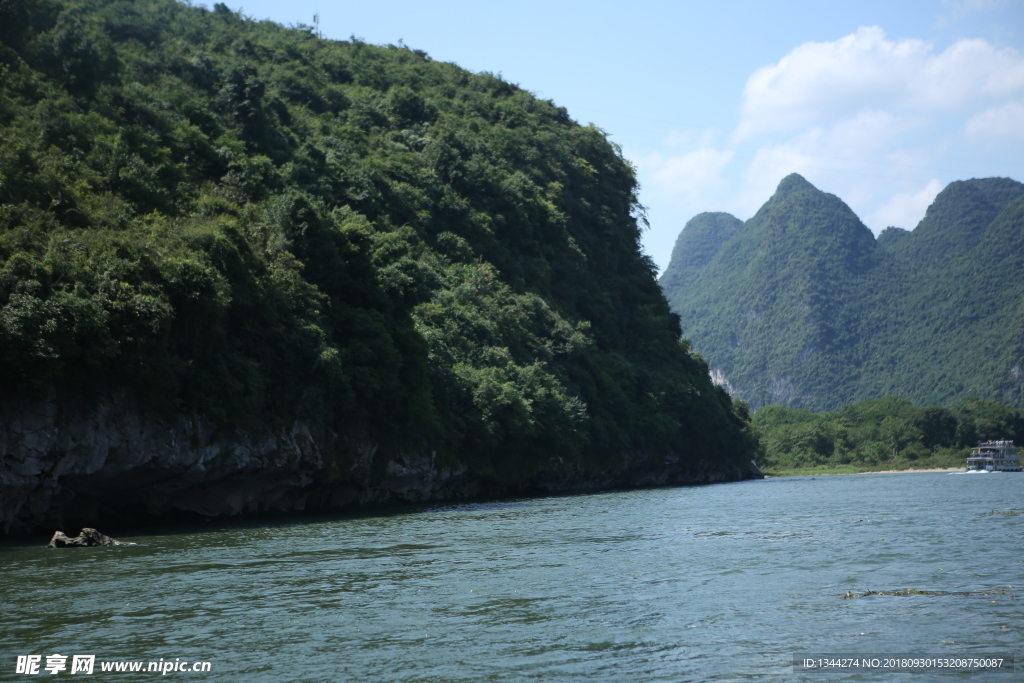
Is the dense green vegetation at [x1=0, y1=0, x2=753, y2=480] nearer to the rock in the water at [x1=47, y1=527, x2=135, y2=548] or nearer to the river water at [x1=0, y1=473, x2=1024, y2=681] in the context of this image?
the rock in the water at [x1=47, y1=527, x2=135, y2=548]

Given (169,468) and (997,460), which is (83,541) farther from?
(997,460)

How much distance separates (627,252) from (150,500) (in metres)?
69.7

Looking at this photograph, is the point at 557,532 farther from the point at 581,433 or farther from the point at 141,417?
the point at 581,433

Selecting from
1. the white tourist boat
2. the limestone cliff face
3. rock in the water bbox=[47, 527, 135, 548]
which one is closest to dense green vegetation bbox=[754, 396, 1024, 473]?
the white tourist boat

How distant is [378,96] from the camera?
9175 centimetres

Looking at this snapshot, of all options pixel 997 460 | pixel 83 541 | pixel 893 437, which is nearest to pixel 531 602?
pixel 83 541

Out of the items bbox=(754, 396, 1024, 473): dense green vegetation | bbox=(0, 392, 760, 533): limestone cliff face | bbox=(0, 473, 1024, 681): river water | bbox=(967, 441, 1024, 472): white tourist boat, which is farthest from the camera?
bbox=(754, 396, 1024, 473): dense green vegetation

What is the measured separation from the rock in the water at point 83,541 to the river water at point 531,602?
1402 mm

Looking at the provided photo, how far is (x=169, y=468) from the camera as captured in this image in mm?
33750

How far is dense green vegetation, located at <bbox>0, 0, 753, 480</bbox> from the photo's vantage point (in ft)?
109

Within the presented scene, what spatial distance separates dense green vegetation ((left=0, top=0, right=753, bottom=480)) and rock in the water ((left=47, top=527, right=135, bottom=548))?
4.83 meters

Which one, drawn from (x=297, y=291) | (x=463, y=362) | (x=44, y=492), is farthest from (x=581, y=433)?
(x=44, y=492)

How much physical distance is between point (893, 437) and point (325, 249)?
9997 cm

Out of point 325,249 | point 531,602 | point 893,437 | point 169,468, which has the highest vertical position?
point 325,249
